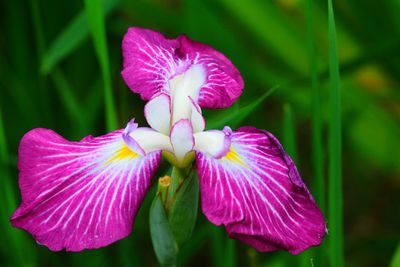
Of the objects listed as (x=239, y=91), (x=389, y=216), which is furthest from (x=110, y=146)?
(x=389, y=216)

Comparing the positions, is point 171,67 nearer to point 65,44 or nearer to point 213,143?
point 213,143

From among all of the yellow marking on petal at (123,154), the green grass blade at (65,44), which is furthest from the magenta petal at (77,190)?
the green grass blade at (65,44)

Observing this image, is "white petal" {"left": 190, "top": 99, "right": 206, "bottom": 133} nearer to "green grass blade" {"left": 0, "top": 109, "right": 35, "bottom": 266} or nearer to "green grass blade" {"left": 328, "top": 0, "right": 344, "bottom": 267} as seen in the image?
"green grass blade" {"left": 328, "top": 0, "right": 344, "bottom": 267}

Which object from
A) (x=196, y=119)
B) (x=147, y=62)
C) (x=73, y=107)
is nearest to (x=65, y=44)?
(x=73, y=107)

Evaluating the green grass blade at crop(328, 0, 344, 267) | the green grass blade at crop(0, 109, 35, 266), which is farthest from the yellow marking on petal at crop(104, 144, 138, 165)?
the green grass blade at crop(0, 109, 35, 266)

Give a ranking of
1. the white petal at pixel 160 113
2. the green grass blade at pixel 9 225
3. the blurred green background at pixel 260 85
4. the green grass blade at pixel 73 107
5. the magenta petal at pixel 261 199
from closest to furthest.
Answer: the magenta petal at pixel 261 199
the white petal at pixel 160 113
the green grass blade at pixel 9 225
the green grass blade at pixel 73 107
the blurred green background at pixel 260 85

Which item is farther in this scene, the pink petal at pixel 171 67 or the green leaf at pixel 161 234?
the pink petal at pixel 171 67

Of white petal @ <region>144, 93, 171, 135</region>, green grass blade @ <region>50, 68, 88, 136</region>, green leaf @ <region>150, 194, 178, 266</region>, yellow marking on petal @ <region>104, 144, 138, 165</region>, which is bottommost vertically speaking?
green leaf @ <region>150, 194, 178, 266</region>

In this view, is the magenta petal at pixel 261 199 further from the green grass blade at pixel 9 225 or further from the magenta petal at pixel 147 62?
the green grass blade at pixel 9 225

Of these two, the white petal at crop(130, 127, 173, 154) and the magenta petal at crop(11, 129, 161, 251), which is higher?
the white petal at crop(130, 127, 173, 154)

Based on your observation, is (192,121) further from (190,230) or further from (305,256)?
(305,256)
